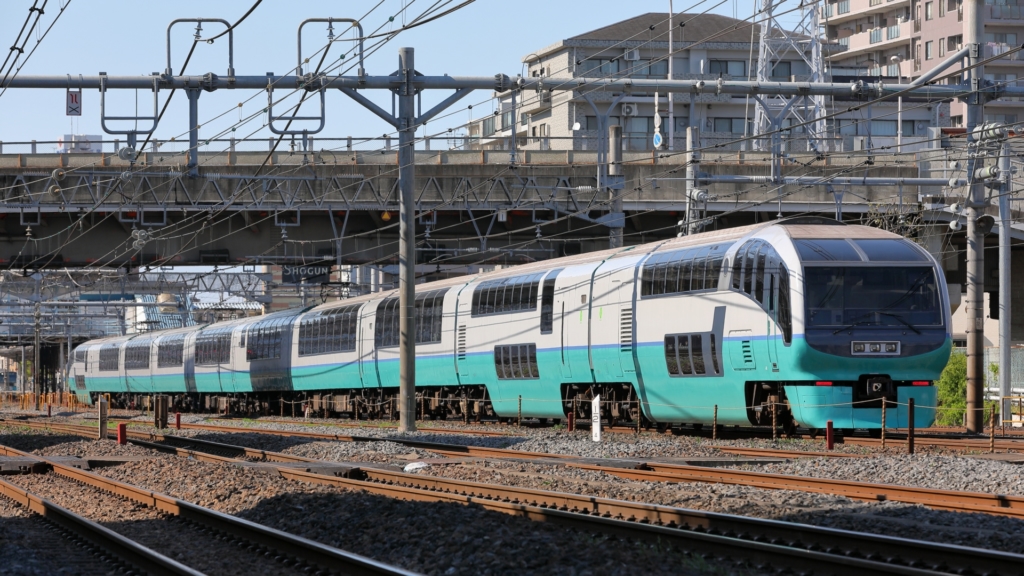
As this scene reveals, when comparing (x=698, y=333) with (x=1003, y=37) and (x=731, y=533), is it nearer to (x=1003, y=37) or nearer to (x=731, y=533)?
(x=731, y=533)

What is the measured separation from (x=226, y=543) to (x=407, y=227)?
15.0 meters

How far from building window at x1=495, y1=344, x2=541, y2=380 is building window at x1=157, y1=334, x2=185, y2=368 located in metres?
27.0

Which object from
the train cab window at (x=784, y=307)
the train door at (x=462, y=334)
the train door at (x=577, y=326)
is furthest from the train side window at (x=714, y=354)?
the train door at (x=462, y=334)

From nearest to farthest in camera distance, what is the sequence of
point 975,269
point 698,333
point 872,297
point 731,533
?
point 731,533 < point 872,297 < point 698,333 < point 975,269

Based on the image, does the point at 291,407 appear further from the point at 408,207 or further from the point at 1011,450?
the point at 1011,450

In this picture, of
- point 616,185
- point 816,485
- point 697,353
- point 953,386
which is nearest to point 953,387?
point 953,386

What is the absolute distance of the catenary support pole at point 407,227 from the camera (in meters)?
25.8

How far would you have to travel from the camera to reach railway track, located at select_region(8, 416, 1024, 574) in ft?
29.8

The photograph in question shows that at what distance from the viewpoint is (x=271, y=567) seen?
10.3 m

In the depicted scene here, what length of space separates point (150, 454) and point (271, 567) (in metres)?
12.4

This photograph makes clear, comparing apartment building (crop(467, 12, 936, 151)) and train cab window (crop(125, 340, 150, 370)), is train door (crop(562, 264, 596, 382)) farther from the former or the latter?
apartment building (crop(467, 12, 936, 151))

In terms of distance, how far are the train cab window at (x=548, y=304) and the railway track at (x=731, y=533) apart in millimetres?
11433

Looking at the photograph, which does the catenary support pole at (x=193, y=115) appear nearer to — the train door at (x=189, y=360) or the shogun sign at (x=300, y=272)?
the shogun sign at (x=300, y=272)

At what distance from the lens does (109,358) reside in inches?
2549
